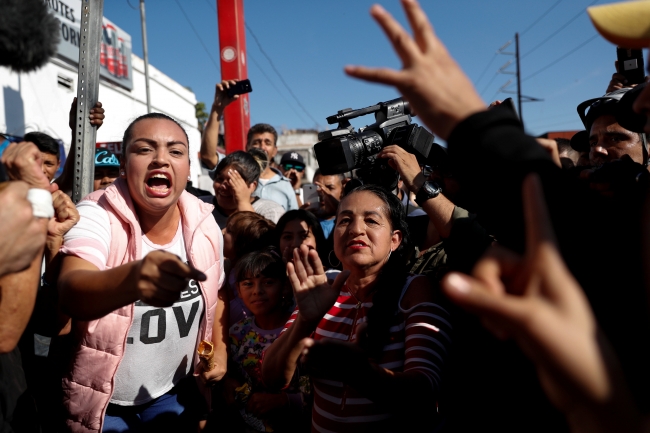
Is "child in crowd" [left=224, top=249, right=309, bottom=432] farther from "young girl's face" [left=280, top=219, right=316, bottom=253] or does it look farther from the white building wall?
the white building wall

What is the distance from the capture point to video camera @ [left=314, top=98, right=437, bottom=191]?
2.43 meters

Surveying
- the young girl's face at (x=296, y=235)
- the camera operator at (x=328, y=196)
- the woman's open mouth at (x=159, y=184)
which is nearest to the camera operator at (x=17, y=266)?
the woman's open mouth at (x=159, y=184)

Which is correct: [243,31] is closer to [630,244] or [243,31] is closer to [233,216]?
[233,216]

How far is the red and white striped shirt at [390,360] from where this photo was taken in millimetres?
1895

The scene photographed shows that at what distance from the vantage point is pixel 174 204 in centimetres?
→ 228

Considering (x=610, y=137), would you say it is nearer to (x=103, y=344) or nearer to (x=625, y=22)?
(x=625, y=22)

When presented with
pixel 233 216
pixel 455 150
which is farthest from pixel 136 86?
pixel 455 150

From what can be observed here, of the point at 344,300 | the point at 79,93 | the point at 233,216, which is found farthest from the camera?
the point at 233,216

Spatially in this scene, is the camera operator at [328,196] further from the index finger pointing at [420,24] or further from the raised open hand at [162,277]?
the index finger pointing at [420,24]

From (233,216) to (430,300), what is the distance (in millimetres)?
1779

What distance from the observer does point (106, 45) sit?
40.5 feet

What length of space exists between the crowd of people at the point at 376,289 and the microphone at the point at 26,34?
0.29 metres

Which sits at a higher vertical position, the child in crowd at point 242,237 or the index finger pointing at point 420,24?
the index finger pointing at point 420,24

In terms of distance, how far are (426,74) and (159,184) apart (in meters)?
1.51
